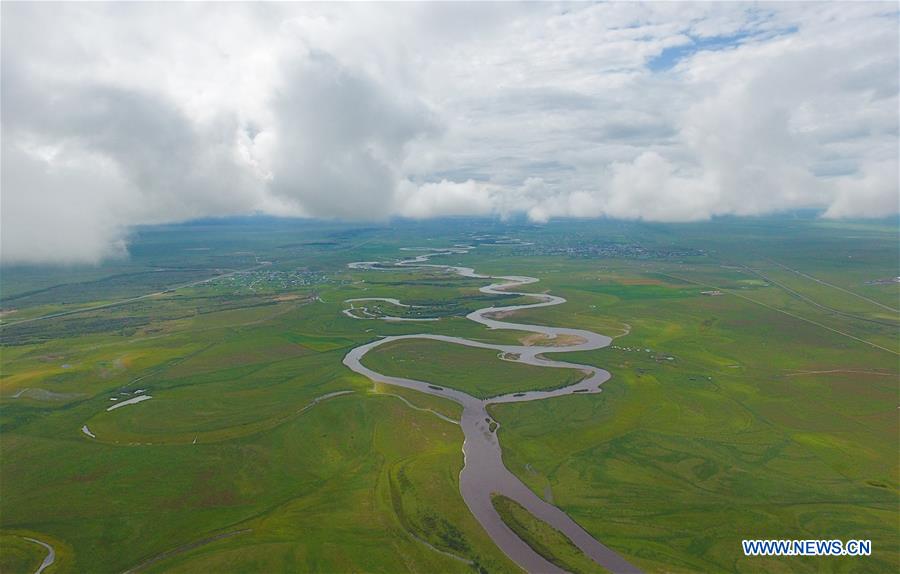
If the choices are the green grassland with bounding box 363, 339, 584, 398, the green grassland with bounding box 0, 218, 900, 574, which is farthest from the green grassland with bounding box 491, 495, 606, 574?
the green grassland with bounding box 363, 339, 584, 398

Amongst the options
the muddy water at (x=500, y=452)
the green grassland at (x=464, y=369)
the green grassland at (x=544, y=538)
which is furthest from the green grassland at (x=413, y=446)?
the muddy water at (x=500, y=452)

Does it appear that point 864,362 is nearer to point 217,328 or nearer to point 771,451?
point 771,451

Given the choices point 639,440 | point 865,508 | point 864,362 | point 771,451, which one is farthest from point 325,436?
point 864,362

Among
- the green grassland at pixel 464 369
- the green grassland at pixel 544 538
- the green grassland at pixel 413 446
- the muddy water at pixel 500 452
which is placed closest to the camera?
the green grassland at pixel 544 538

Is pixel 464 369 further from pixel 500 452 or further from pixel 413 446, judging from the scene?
pixel 500 452

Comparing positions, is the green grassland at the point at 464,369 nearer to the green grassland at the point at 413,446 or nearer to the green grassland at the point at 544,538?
the green grassland at the point at 413,446
